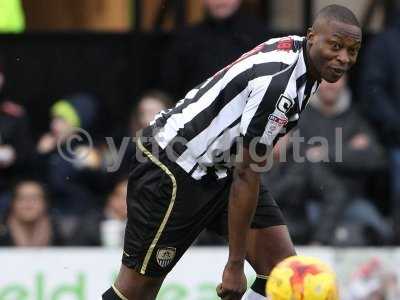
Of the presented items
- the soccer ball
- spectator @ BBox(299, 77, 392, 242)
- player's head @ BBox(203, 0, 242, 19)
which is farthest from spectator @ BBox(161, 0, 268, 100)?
the soccer ball

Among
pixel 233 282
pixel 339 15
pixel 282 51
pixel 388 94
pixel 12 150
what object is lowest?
pixel 233 282

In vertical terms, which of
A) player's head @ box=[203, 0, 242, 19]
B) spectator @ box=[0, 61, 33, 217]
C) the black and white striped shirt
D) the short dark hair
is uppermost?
player's head @ box=[203, 0, 242, 19]

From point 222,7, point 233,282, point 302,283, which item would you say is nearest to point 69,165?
point 222,7

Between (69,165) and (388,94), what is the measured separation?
2575 mm

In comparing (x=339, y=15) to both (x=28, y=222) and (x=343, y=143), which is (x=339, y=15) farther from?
(x=28, y=222)

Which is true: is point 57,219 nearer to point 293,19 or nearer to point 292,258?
point 293,19

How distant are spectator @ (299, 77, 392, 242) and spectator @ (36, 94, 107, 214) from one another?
1684 millimetres

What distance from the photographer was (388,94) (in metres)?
10.6

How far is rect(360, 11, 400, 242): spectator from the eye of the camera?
10.5 meters

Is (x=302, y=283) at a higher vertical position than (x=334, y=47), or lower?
lower

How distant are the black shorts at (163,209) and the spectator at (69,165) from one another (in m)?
3.27

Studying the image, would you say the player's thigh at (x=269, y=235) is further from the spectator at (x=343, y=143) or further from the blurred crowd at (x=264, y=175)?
the spectator at (x=343, y=143)

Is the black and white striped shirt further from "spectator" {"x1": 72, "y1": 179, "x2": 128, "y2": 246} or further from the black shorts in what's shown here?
"spectator" {"x1": 72, "y1": 179, "x2": 128, "y2": 246}

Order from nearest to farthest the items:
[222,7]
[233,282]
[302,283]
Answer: [302,283]
[233,282]
[222,7]
